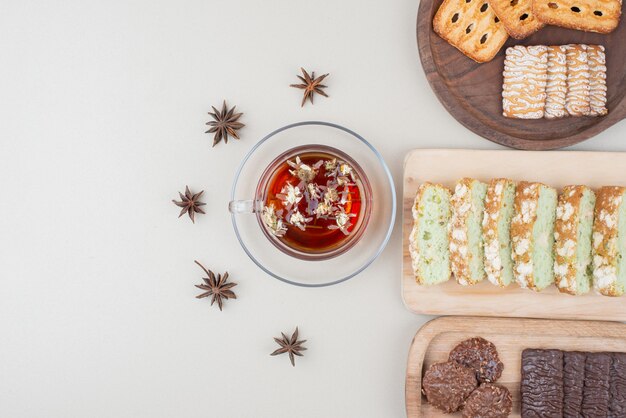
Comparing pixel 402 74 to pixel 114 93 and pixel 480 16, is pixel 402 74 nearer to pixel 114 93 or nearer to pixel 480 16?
pixel 480 16

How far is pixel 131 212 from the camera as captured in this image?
2375 mm

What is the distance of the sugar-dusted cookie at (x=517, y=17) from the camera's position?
206 cm

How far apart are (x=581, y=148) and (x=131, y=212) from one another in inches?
72.7

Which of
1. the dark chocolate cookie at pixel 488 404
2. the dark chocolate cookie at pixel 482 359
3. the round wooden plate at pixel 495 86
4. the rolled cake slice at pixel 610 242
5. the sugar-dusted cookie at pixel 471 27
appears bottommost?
the dark chocolate cookie at pixel 488 404

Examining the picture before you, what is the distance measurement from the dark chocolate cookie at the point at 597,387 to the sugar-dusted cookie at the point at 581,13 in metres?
1.24

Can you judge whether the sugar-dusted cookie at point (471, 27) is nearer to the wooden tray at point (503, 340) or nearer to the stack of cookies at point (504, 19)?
the stack of cookies at point (504, 19)

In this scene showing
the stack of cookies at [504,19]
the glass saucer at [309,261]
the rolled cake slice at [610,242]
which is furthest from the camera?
the glass saucer at [309,261]

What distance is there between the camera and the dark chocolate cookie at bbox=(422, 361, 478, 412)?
212cm

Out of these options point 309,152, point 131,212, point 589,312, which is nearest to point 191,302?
point 131,212

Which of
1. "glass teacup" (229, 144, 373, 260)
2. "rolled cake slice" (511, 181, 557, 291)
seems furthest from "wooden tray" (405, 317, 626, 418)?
"glass teacup" (229, 144, 373, 260)

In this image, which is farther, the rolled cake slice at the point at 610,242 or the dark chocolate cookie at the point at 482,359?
the dark chocolate cookie at the point at 482,359

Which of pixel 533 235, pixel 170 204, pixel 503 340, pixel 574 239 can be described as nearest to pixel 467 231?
pixel 533 235

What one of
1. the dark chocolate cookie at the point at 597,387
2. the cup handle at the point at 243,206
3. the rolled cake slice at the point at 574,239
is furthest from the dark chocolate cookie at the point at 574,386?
the cup handle at the point at 243,206

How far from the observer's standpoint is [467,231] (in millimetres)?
2051
